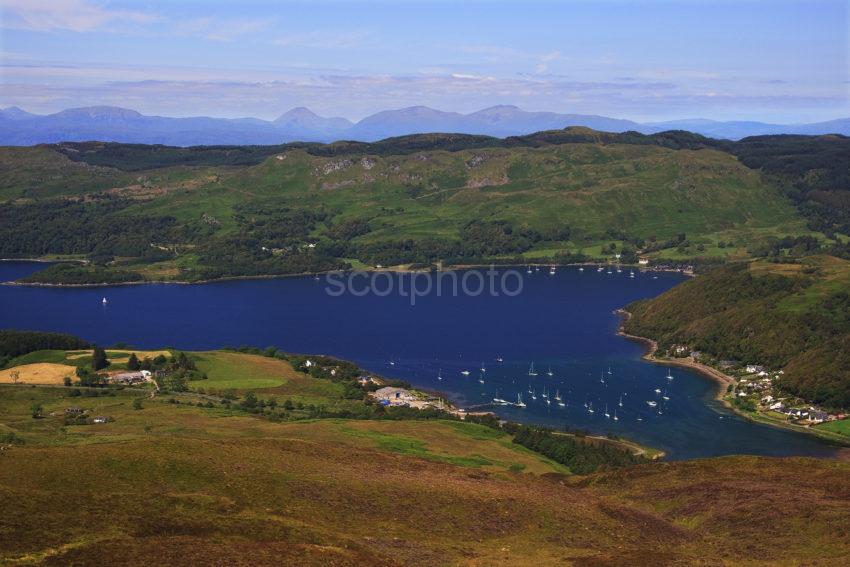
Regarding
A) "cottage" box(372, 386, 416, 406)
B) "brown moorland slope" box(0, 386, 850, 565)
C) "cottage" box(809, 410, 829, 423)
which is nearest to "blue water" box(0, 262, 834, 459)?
"cottage" box(809, 410, 829, 423)

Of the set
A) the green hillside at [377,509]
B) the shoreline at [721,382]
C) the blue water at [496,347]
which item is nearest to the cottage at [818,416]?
the shoreline at [721,382]

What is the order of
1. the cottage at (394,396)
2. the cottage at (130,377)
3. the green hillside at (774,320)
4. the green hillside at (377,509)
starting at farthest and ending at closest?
the green hillside at (774,320) < the cottage at (394,396) < the cottage at (130,377) < the green hillside at (377,509)

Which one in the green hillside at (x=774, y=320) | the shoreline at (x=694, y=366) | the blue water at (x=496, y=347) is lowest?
the blue water at (x=496, y=347)

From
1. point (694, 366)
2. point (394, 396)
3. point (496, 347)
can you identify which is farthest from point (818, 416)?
point (496, 347)

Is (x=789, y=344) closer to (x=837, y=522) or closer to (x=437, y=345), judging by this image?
(x=437, y=345)

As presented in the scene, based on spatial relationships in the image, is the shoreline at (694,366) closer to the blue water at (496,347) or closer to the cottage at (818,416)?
the blue water at (496,347)

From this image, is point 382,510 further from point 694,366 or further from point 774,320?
point 774,320

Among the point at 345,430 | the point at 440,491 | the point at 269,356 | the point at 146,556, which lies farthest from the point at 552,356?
the point at 146,556
